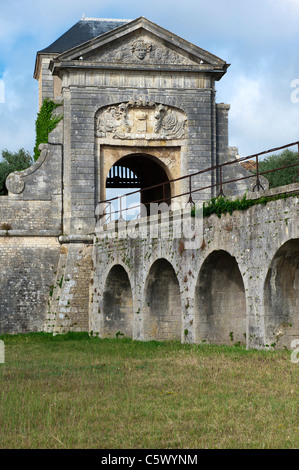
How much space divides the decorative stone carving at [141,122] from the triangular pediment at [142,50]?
62.4 inches

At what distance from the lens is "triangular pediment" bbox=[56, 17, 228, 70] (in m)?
25.1

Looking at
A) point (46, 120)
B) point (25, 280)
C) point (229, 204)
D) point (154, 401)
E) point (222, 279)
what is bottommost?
point (154, 401)

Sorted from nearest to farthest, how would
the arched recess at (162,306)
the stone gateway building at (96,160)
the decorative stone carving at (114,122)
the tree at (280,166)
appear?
the arched recess at (162,306), the stone gateway building at (96,160), the decorative stone carving at (114,122), the tree at (280,166)

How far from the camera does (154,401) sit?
33.1ft

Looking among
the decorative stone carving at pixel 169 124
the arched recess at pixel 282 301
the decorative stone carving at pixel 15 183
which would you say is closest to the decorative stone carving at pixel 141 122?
the decorative stone carving at pixel 169 124

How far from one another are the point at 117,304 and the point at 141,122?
6934mm

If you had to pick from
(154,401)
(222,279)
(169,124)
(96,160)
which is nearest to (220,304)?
(222,279)

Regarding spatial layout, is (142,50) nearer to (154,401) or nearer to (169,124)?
(169,124)

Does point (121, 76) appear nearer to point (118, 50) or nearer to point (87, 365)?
point (118, 50)

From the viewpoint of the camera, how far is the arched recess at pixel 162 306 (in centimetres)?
1977

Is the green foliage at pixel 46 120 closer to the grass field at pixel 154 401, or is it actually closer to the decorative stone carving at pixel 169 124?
the decorative stone carving at pixel 169 124

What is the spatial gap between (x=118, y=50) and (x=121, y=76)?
93 centimetres

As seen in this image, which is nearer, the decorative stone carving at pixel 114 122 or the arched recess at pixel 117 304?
the arched recess at pixel 117 304

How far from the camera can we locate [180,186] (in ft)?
84.5
